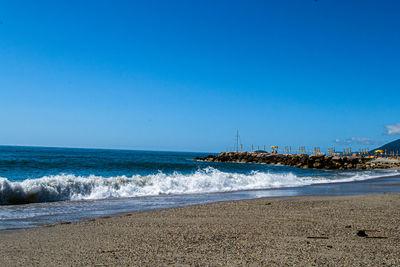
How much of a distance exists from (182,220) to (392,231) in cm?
402

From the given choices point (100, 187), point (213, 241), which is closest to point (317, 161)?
point (100, 187)

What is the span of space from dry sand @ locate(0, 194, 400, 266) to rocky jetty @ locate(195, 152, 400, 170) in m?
42.9

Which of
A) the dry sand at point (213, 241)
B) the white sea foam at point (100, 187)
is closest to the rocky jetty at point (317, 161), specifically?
the white sea foam at point (100, 187)

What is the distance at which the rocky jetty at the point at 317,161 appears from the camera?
158 ft

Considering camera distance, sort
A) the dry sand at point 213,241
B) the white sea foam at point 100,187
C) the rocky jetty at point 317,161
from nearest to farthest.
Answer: the dry sand at point 213,241
the white sea foam at point 100,187
the rocky jetty at point 317,161

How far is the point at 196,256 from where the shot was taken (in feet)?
13.8

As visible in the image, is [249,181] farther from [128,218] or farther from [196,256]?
[196,256]

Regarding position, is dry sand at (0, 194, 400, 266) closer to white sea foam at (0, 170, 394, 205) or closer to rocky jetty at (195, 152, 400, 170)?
white sea foam at (0, 170, 394, 205)

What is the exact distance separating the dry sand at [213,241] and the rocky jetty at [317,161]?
42.9 meters

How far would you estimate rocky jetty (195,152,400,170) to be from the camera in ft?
158

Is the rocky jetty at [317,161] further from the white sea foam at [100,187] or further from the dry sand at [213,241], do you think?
the dry sand at [213,241]

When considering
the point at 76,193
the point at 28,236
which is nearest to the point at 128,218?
the point at 28,236

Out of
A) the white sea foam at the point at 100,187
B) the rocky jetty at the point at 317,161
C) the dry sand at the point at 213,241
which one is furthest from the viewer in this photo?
the rocky jetty at the point at 317,161

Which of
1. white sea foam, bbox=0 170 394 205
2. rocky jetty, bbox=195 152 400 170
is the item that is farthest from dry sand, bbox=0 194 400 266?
rocky jetty, bbox=195 152 400 170
